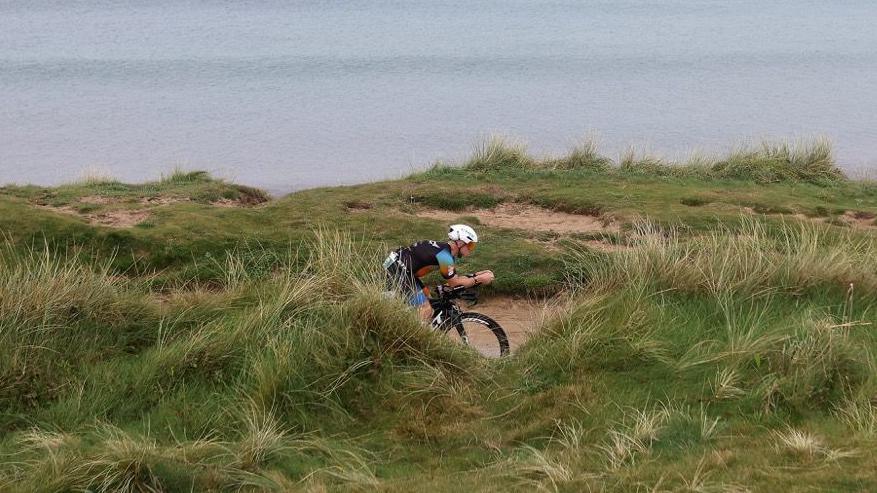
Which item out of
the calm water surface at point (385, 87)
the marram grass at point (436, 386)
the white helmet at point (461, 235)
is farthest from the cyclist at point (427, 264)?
the calm water surface at point (385, 87)

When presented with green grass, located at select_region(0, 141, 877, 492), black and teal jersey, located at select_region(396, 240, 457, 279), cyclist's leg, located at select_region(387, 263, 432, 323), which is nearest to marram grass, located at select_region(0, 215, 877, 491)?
green grass, located at select_region(0, 141, 877, 492)

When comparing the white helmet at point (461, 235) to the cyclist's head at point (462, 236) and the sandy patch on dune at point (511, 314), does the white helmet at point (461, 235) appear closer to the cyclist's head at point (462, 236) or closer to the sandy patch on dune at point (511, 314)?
the cyclist's head at point (462, 236)

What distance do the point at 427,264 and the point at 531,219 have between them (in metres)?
5.90

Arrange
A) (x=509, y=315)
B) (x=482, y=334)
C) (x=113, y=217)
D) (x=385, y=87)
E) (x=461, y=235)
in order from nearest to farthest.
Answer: (x=461, y=235) < (x=482, y=334) < (x=509, y=315) < (x=113, y=217) < (x=385, y=87)

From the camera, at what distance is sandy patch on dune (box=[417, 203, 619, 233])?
14.5 m

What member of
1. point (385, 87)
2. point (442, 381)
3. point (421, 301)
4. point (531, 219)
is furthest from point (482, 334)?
point (385, 87)

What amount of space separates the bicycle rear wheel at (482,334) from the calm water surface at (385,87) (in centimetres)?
1202

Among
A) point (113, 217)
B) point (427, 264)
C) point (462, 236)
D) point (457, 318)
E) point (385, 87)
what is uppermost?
point (462, 236)

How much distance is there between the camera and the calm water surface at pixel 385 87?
26.0 metres

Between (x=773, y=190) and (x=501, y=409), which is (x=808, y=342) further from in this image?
(x=773, y=190)

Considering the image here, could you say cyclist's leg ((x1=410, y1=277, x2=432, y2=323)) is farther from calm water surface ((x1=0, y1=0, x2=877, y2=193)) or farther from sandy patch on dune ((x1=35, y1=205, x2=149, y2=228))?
calm water surface ((x1=0, y1=0, x2=877, y2=193))

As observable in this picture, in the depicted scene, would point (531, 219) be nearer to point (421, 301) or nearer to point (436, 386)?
point (421, 301)

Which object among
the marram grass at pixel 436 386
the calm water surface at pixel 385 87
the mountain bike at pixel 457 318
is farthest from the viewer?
the calm water surface at pixel 385 87

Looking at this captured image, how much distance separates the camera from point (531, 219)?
49.8 ft
